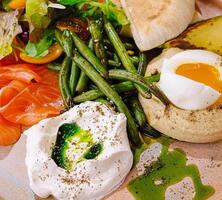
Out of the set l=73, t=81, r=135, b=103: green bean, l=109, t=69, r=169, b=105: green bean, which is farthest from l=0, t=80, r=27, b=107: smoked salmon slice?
l=109, t=69, r=169, b=105: green bean

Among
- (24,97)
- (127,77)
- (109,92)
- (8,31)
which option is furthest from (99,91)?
(8,31)

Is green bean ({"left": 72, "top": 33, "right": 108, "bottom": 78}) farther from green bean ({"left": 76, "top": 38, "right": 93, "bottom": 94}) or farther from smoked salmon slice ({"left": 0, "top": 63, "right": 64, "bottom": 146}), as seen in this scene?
smoked salmon slice ({"left": 0, "top": 63, "right": 64, "bottom": 146})

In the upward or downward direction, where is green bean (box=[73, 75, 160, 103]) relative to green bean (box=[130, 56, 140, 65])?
downward

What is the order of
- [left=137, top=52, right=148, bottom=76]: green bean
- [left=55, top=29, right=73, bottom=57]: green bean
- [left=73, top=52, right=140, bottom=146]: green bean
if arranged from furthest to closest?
[left=55, top=29, right=73, bottom=57]: green bean < [left=137, top=52, right=148, bottom=76]: green bean < [left=73, top=52, right=140, bottom=146]: green bean

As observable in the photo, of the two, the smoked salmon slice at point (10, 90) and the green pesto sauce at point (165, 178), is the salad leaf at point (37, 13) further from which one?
the green pesto sauce at point (165, 178)

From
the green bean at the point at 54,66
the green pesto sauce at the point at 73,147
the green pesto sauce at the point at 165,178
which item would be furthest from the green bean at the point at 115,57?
the green pesto sauce at the point at 165,178

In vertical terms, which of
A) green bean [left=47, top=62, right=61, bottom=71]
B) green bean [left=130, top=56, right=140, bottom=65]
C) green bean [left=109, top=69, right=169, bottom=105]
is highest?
green bean [left=109, top=69, right=169, bottom=105]
